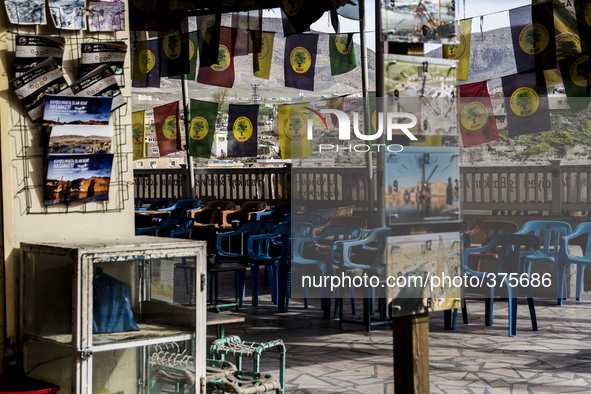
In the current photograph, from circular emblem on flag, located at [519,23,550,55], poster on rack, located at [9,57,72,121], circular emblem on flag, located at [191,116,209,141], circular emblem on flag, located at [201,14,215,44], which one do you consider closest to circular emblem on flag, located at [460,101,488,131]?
circular emblem on flag, located at [519,23,550,55]

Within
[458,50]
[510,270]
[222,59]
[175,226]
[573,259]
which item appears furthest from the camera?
[222,59]

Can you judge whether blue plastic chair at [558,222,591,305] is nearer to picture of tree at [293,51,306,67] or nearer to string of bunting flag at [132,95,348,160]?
picture of tree at [293,51,306,67]

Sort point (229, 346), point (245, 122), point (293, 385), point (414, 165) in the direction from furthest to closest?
point (245, 122)
point (293, 385)
point (229, 346)
point (414, 165)

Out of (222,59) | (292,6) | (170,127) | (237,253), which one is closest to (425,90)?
(237,253)

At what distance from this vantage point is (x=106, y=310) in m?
3.46

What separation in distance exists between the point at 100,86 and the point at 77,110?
0.16 metres

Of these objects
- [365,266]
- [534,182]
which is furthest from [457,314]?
[534,182]

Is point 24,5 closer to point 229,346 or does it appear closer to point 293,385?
point 229,346

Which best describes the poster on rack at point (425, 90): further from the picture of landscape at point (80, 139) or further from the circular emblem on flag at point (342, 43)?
the circular emblem on flag at point (342, 43)

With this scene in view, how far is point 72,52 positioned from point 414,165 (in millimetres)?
1665

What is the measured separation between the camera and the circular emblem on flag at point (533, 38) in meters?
10.2

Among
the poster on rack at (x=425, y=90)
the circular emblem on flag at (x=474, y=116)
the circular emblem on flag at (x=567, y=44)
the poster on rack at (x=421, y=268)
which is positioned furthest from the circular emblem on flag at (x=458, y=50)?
the poster on rack at (x=421, y=268)

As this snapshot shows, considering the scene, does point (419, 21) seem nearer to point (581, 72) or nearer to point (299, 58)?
point (581, 72)

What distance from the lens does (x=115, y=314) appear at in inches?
138
